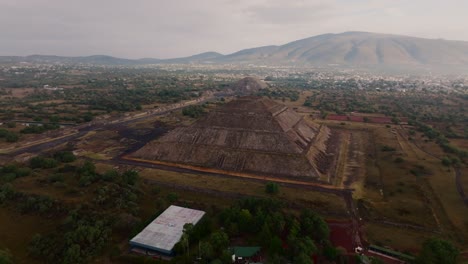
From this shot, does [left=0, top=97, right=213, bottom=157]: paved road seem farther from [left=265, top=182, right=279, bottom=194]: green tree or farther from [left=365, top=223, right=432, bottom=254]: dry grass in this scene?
[left=365, top=223, right=432, bottom=254]: dry grass

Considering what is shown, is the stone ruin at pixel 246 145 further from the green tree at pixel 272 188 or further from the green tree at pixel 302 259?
the green tree at pixel 302 259

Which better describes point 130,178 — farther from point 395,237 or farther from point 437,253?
point 437,253

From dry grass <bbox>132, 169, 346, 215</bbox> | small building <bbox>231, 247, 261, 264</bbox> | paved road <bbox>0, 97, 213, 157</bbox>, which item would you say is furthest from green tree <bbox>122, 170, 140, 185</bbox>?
paved road <bbox>0, 97, 213, 157</bbox>

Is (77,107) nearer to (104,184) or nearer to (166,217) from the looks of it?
(104,184)

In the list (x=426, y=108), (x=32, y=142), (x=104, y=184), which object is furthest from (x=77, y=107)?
(x=426, y=108)

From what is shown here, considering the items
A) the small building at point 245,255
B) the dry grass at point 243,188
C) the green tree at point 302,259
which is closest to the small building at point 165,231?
the small building at point 245,255

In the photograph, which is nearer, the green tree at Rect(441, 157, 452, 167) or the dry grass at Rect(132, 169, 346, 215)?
the dry grass at Rect(132, 169, 346, 215)

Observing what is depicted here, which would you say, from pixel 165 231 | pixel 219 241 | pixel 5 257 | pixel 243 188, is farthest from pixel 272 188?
pixel 5 257
